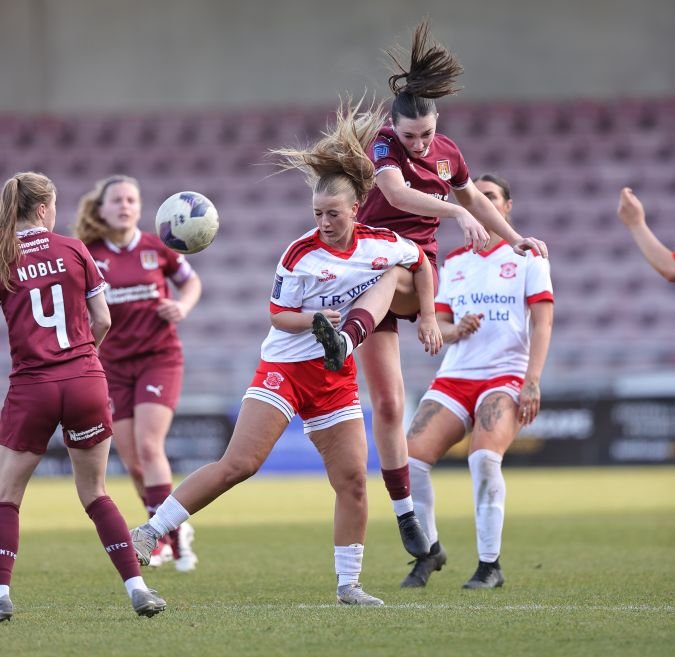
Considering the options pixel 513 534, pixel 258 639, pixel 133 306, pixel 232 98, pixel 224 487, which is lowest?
pixel 513 534

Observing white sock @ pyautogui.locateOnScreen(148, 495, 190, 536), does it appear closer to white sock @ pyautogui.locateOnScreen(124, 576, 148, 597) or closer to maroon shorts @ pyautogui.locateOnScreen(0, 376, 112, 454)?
white sock @ pyautogui.locateOnScreen(124, 576, 148, 597)

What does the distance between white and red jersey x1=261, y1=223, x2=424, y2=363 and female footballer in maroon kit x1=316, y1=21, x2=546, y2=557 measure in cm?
36

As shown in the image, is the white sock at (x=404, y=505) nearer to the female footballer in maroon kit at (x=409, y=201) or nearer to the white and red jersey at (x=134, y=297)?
the female footballer in maroon kit at (x=409, y=201)

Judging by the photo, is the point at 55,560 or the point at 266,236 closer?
the point at 55,560

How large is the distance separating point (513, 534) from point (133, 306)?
3.41m

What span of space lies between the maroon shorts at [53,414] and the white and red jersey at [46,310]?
0.15 ft

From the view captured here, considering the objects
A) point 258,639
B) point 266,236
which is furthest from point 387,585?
point 266,236

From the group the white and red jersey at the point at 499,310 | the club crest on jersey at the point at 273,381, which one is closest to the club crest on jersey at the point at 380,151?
the white and red jersey at the point at 499,310

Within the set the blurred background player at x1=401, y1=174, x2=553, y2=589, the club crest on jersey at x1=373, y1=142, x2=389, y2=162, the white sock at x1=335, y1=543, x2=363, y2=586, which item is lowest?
the white sock at x1=335, y1=543, x2=363, y2=586

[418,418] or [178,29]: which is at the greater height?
[178,29]

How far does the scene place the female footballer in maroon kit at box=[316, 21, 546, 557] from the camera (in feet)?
19.8

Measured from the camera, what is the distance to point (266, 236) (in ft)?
68.2

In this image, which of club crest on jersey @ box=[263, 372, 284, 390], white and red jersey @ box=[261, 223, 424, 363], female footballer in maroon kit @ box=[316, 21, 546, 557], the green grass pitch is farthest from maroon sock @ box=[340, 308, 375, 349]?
the green grass pitch

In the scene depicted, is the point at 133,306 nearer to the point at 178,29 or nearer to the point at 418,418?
the point at 418,418
